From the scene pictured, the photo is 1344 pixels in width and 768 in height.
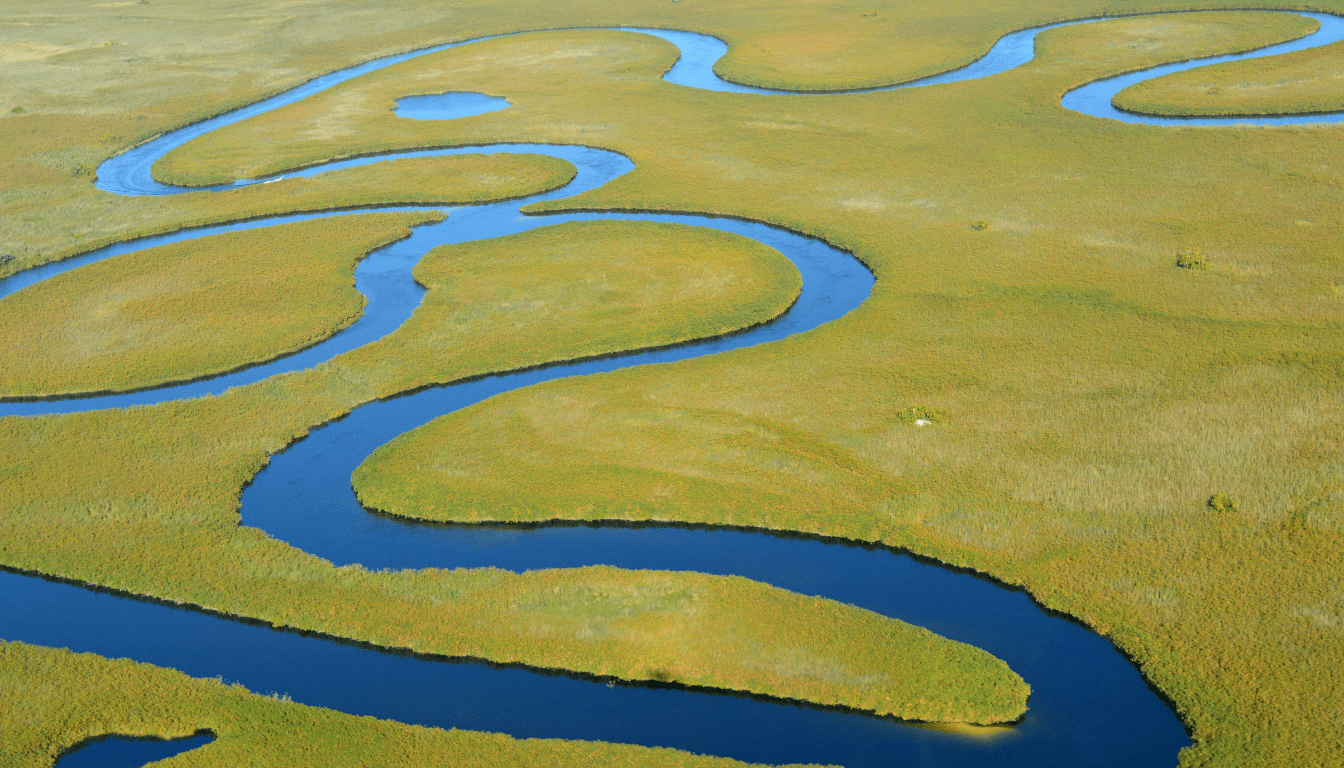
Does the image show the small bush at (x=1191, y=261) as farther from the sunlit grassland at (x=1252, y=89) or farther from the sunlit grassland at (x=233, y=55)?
the sunlit grassland at (x=233, y=55)

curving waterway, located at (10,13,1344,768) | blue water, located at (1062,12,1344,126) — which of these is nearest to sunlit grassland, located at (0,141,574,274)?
curving waterway, located at (10,13,1344,768)

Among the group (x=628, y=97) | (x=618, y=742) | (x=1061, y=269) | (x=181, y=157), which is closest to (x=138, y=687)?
(x=618, y=742)

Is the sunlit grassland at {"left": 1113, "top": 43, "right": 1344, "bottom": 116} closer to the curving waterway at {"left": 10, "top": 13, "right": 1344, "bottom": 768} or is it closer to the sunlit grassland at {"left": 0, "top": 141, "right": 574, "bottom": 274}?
the sunlit grassland at {"left": 0, "top": 141, "right": 574, "bottom": 274}

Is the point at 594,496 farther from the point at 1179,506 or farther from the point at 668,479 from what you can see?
the point at 1179,506

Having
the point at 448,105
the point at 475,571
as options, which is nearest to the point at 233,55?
the point at 448,105

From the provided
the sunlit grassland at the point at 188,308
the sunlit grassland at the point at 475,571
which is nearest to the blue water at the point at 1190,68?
the sunlit grassland at the point at 475,571
